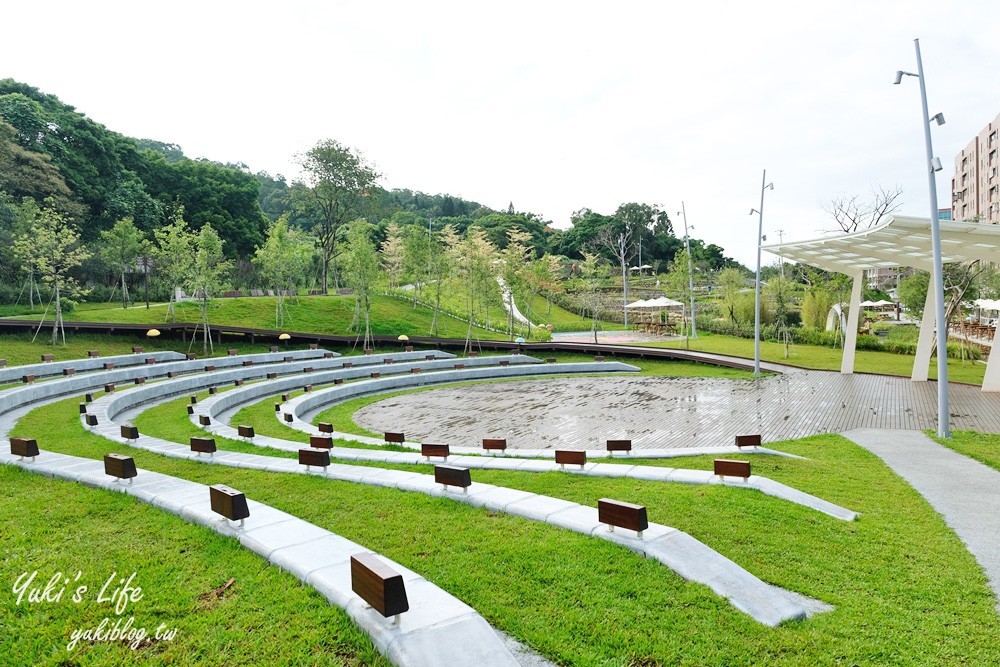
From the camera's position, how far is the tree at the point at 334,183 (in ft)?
155

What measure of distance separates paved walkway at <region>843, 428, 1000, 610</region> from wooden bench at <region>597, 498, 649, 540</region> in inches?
146

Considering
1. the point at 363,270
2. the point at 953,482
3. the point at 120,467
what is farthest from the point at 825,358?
the point at 120,467

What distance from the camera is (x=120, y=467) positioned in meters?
8.12

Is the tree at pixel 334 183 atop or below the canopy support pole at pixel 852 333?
atop

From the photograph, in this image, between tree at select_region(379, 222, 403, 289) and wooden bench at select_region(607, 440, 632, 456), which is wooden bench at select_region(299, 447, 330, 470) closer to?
wooden bench at select_region(607, 440, 632, 456)

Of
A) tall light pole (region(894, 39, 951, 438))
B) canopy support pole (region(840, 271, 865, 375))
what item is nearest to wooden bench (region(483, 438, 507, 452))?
A: tall light pole (region(894, 39, 951, 438))

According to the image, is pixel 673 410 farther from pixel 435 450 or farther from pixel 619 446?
pixel 435 450

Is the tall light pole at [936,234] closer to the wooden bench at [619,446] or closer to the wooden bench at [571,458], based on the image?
the wooden bench at [619,446]

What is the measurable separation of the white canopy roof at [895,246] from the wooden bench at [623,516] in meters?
15.3

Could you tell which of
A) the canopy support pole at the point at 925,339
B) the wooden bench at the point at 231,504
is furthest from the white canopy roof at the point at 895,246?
the wooden bench at the point at 231,504

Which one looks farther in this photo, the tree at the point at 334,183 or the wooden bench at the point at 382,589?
the tree at the point at 334,183

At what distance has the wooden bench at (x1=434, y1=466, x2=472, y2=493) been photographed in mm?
7898

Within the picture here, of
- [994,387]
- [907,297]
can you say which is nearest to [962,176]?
[907,297]

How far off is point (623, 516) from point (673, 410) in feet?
41.7
